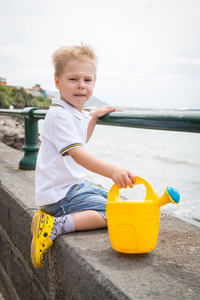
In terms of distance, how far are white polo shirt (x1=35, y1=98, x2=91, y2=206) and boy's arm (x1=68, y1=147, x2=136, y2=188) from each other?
15 centimetres

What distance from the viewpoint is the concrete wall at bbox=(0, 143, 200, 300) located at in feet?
3.42

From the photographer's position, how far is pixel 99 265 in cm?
117

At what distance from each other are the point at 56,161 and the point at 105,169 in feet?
1.39

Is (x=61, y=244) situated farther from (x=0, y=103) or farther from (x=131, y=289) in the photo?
(x=0, y=103)

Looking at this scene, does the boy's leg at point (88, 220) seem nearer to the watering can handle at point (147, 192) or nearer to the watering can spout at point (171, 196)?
the watering can handle at point (147, 192)

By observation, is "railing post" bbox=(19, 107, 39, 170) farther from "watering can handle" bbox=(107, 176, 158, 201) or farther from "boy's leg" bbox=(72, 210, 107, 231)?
"watering can handle" bbox=(107, 176, 158, 201)

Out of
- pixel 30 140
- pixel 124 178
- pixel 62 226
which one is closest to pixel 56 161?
pixel 62 226

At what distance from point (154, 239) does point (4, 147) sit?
12.4 feet

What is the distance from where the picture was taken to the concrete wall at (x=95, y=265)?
3.42ft

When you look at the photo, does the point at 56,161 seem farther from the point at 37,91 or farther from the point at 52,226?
the point at 37,91

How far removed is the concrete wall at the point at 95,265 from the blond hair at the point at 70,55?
836mm

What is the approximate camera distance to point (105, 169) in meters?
1.34

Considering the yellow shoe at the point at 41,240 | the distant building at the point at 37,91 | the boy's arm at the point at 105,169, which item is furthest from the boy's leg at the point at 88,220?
the distant building at the point at 37,91

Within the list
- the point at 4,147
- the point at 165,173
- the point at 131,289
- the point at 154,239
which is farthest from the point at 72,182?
the point at 165,173
